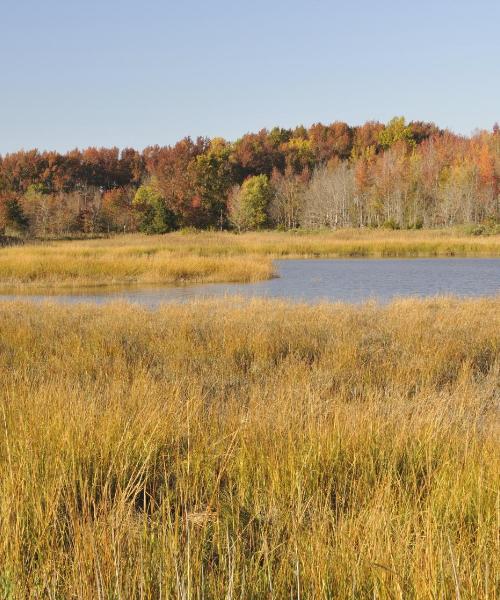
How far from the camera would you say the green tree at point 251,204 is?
214 ft

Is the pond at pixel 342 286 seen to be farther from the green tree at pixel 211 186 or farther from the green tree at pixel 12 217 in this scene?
the green tree at pixel 211 186

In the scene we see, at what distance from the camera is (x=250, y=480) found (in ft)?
10.9

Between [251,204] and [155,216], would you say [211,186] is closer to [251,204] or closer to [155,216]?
[251,204]

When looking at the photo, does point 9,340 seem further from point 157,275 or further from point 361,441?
point 157,275

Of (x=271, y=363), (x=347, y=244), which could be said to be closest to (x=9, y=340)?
(x=271, y=363)

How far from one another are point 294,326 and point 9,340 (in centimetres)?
412

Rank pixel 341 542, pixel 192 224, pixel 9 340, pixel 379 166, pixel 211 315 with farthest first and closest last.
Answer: pixel 379 166 → pixel 192 224 → pixel 211 315 → pixel 9 340 → pixel 341 542

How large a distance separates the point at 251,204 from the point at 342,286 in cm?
4669

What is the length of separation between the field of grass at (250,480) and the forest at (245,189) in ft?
156

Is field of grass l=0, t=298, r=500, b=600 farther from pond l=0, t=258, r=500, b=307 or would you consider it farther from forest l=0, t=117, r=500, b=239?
forest l=0, t=117, r=500, b=239

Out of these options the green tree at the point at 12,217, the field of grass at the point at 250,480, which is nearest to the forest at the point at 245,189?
the green tree at the point at 12,217

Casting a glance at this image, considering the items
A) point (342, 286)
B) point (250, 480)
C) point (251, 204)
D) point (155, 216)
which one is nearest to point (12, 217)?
point (155, 216)

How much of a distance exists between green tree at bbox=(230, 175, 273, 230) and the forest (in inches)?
5.1

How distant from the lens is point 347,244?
3969cm
